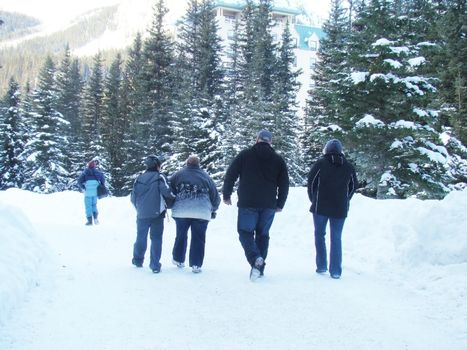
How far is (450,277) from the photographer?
6777mm

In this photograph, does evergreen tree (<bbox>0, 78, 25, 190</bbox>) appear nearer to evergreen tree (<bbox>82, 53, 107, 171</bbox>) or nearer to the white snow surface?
evergreen tree (<bbox>82, 53, 107, 171</bbox>)

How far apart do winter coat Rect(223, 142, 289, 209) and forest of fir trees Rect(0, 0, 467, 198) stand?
390 inches

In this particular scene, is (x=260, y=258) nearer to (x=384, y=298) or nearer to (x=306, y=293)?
(x=306, y=293)

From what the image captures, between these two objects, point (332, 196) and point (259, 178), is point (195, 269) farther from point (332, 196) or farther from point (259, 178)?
point (332, 196)

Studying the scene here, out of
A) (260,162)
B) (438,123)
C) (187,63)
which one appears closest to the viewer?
(260,162)

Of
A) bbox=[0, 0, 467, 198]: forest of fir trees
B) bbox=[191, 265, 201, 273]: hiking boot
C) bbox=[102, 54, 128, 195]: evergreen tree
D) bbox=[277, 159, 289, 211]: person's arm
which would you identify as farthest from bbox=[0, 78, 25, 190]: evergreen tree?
bbox=[277, 159, 289, 211]: person's arm

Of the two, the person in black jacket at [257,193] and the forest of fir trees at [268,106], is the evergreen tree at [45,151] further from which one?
the person in black jacket at [257,193]

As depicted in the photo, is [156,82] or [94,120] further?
[94,120]

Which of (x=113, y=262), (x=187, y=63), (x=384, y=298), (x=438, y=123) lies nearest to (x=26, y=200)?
(x=113, y=262)

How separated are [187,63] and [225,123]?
11.1 m

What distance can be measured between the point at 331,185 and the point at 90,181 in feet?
29.8

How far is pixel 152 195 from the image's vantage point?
7.88 metres

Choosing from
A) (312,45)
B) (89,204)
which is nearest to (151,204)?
(89,204)

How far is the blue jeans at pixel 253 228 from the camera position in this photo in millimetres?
7152
